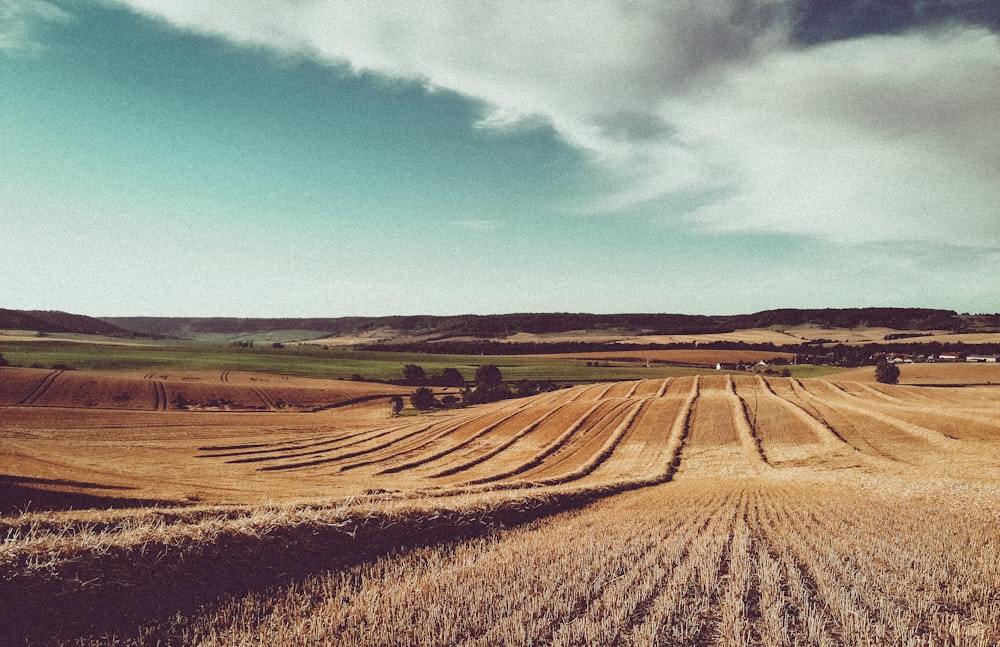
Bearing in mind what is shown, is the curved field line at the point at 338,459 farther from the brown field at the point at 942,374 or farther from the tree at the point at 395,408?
the brown field at the point at 942,374

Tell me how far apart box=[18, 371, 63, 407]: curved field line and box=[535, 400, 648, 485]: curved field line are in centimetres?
6125

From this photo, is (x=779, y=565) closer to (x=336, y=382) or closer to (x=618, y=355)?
(x=336, y=382)

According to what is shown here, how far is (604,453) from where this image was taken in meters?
33.6

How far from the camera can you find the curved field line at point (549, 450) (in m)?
28.0

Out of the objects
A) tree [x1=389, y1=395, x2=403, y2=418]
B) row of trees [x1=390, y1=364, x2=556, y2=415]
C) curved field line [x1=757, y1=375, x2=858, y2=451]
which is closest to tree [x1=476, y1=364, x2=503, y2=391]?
row of trees [x1=390, y1=364, x2=556, y2=415]

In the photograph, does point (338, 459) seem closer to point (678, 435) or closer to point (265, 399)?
point (678, 435)

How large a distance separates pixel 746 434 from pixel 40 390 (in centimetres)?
7486

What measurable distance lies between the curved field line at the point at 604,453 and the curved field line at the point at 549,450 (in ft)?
10.0

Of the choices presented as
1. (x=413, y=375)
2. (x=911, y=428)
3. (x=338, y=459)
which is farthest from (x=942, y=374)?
(x=338, y=459)

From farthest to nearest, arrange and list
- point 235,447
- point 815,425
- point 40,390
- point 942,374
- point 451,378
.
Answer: point 451,378, point 942,374, point 40,390, point 235,447, point 815,425

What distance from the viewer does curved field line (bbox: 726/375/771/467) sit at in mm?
30578

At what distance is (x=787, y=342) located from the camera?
14325 centimetres

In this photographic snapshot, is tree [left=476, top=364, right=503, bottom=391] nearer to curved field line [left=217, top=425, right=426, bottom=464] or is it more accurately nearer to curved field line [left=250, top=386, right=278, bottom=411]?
curved field line [left=250, top=386, right=278, bottom=411]

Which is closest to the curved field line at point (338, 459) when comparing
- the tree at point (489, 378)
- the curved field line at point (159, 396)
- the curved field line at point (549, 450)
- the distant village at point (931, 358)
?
the curved field line at point (549, 450)
